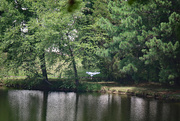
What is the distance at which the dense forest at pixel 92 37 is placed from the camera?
74.6 ft

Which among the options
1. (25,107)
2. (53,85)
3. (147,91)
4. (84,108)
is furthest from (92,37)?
(25,107)

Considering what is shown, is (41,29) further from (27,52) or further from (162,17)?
(162,17)

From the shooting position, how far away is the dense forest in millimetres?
22750

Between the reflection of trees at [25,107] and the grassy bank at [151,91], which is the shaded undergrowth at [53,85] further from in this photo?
the reflection of trees at [25,107]

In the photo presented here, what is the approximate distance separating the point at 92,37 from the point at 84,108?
11.5 meters

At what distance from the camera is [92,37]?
2873cm

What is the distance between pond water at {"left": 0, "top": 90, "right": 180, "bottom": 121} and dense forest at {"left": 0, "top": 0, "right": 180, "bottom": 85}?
3291 millimetres

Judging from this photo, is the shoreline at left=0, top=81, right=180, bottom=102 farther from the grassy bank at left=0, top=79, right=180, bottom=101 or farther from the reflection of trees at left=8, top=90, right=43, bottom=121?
the reflection of trees at left=8, top=90, right=43, bottom=121

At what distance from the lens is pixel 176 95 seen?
22953mm

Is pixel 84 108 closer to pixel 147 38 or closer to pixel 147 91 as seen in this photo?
pixel 147 91

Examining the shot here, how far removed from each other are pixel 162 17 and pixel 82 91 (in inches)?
421

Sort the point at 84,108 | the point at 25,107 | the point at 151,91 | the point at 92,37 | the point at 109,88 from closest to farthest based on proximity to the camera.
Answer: the point at 25,107 → the point at 84,108 → the point at 151,91 → the point at 109,88 → the point at 92,37

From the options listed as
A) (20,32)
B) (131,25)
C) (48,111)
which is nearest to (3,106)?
(48,111)

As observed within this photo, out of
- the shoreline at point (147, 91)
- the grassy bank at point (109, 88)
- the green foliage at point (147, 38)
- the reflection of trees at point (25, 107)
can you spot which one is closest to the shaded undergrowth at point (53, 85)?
the grassy bank at point (109, 88)
